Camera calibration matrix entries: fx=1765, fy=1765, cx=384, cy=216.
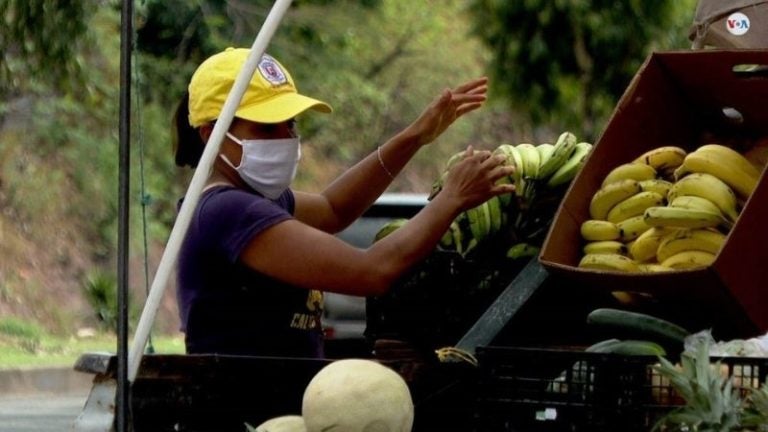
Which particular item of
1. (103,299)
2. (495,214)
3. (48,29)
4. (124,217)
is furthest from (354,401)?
(103,299)

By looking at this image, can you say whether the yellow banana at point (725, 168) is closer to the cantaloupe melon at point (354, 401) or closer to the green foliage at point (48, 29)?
the cantaloupe melon at point (354, 401)

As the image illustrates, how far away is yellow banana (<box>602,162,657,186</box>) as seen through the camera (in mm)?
3873

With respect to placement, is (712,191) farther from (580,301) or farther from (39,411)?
(39,411)

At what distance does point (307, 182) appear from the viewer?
2900 cm

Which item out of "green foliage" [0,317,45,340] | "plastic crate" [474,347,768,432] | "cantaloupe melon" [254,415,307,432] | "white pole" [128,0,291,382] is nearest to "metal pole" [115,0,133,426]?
"white pole" [128,0,291,382]

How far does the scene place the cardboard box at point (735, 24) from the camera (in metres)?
4.45

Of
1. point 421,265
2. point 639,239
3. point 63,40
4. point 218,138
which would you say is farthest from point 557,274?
point 63,40

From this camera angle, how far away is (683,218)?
3635mm

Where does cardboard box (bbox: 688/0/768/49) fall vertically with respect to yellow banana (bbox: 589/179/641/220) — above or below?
above

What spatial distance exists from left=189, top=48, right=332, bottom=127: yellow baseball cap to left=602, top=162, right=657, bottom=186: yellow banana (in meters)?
0.69

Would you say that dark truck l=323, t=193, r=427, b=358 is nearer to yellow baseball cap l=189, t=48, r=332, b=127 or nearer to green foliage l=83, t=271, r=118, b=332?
yellow baseball cap l=189, t=48, r=332, b=127

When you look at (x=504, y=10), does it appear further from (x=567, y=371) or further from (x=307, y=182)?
(x=567, y=371)

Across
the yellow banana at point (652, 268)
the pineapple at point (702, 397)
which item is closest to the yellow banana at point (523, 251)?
the yellow banana at point (652, 268)

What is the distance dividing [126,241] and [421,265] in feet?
3.65
